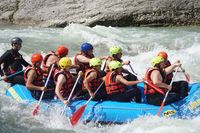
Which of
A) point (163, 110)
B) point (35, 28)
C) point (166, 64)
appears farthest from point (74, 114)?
point (35, 28)

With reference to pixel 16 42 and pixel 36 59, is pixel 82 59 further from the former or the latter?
pixel 16 42

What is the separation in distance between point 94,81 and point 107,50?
561 centimetres

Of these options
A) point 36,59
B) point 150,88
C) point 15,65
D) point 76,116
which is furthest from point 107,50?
point 76,116

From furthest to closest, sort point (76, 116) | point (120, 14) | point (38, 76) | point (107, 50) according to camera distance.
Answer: point (120, 14), point (107, 50), point (38, 76), point (76, 116)

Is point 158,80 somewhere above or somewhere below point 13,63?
below

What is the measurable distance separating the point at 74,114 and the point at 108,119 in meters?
0.60

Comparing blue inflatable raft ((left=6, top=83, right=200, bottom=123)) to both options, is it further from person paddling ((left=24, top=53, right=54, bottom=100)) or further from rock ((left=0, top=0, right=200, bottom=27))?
rock ((left=0, top=0, right=200, bottom=27))

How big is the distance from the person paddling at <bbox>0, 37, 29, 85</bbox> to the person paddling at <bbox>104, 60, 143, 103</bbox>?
2031mm

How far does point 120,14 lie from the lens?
59.9 ft

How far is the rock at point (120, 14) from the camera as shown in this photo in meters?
18.2

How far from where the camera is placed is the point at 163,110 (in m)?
7.53

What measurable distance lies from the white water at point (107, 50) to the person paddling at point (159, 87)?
17.3 inches

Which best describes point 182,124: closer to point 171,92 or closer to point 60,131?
point 171,92

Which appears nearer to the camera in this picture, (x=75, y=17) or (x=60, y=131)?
(x=60, y=131)
